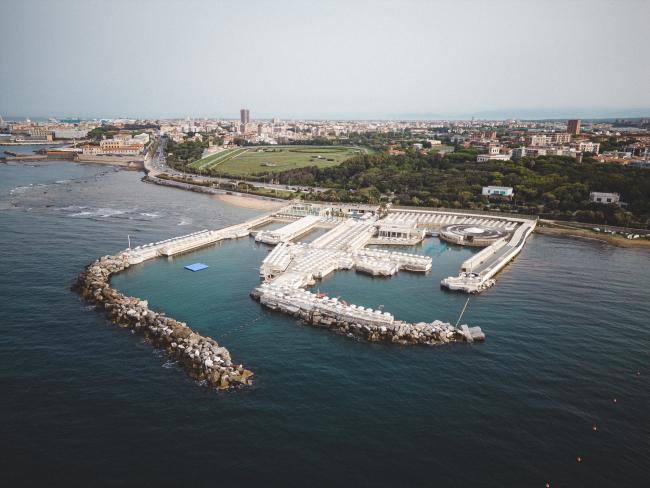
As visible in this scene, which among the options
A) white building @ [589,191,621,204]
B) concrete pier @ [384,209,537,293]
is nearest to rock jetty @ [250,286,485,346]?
concrete pier @ [384,209,537,293]

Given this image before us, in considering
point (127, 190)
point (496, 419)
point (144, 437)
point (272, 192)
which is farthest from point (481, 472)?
point (127, 190)

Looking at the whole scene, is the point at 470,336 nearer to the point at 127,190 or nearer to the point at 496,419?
the point at 496,419

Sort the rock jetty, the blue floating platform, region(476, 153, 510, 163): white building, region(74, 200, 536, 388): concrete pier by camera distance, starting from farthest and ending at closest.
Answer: region(476, 153, 510, 163): white building → the blue floating platform → the rock jetty → region(74, 200, 536, 388): concrete pier

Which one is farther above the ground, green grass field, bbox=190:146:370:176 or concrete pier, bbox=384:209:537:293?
green grass field, bbox=190:146:370:176

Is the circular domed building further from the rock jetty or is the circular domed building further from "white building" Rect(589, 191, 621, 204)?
the rock jetty

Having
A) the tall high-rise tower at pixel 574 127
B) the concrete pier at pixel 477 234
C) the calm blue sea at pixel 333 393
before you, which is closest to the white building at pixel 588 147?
the tall high-rise tower at pixel 574 127

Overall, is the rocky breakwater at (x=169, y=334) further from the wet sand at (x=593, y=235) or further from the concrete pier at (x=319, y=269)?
the wet sand at (x=593, y=235)

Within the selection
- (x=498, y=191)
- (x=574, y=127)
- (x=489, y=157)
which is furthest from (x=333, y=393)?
(x=574, y=127)

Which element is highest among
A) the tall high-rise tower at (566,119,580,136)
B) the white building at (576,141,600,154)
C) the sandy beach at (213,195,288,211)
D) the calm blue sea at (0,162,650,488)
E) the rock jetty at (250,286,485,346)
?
the tall high-rise tower at (566,119,580,136)
